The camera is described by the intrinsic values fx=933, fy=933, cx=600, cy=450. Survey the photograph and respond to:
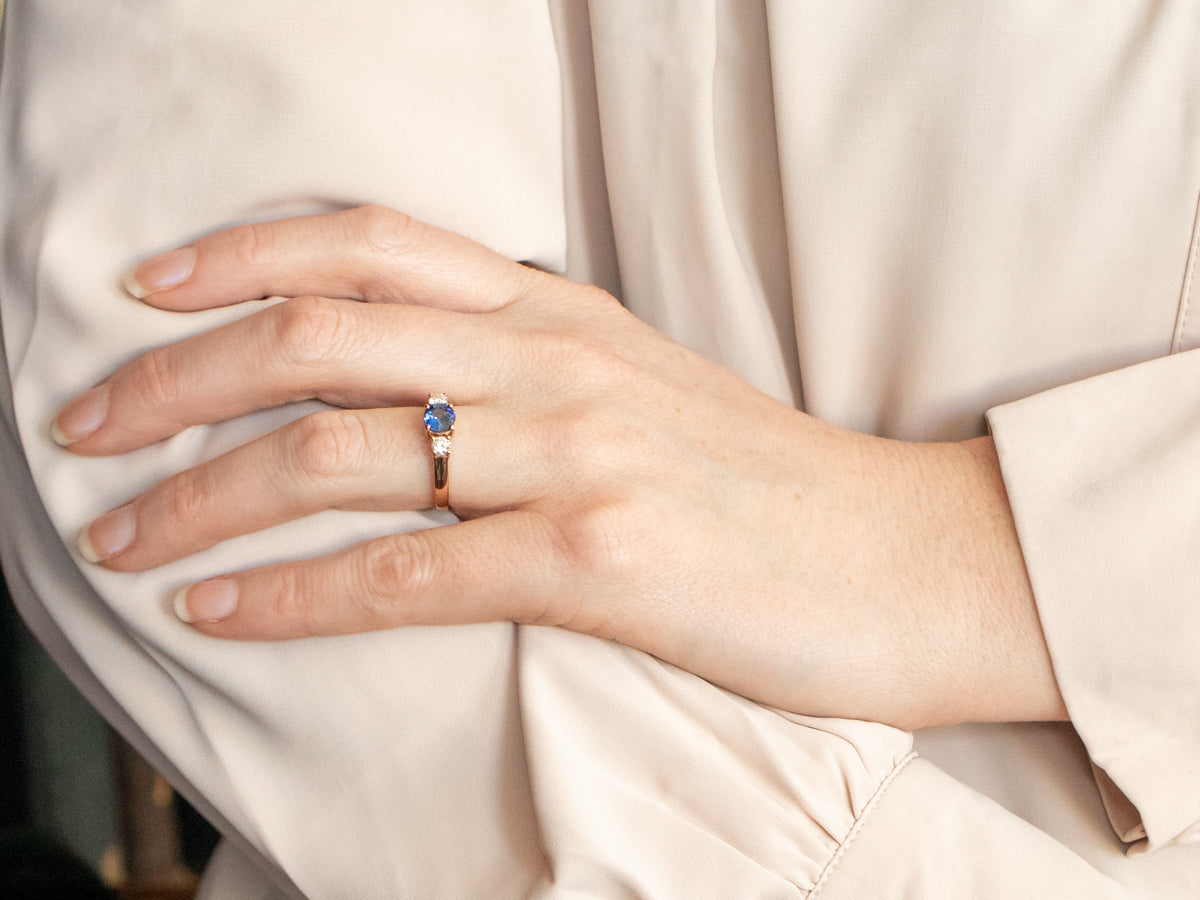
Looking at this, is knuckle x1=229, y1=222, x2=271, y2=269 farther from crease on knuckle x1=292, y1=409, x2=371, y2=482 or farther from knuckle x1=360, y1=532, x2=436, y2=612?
knuckle x1=360, y1=532, x2=436, y2=612

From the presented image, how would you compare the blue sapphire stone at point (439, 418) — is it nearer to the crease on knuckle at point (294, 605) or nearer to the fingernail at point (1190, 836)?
the crease on knuckle at point (294, 605)

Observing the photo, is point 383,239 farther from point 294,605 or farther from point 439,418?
point 294,605

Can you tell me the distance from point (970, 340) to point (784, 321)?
0.62 feet

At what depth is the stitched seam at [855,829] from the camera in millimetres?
678

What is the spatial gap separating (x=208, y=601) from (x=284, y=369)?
174 mm

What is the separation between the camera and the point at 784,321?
94 cm

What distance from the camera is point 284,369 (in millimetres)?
659

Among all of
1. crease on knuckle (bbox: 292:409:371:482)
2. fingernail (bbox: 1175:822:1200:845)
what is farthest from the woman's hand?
fingernail (bbox: 1175:822:1200:845)

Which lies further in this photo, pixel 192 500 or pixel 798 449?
pixel 798 449

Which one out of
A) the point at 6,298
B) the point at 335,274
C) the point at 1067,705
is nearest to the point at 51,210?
the point at 6,298

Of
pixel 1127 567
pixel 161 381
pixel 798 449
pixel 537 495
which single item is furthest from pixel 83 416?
pixel 1127 567

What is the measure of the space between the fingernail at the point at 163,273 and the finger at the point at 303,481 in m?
0.14

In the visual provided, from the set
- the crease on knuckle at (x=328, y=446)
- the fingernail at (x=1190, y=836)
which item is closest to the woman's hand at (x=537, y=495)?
the crease on knuckle at (x=328, y=446)

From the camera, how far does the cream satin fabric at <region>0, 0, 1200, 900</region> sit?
678 millimetres
